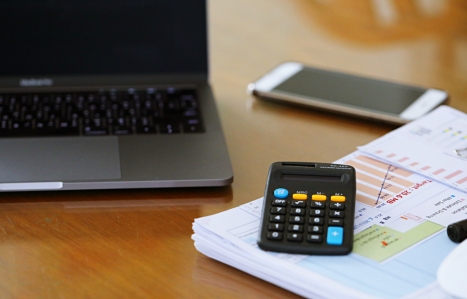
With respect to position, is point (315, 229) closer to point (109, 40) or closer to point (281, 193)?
point (281, 193)

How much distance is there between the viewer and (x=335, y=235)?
0.60m

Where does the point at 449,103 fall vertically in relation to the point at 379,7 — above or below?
below

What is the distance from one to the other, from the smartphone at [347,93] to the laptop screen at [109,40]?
0.43ft

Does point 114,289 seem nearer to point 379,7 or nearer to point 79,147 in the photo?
point 79,147

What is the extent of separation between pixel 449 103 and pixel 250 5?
519 mm

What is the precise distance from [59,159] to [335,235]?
1.15 feet

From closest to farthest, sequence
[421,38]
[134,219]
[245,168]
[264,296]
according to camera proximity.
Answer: [264,296], [134,219], [245,168], [421,38]

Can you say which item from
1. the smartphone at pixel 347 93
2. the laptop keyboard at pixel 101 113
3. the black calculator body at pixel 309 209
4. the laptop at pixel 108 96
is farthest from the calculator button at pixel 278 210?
the smartphone at pixel 347 93

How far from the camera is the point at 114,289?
588mm

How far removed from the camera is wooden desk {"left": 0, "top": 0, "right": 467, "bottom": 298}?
Result: 0.60 metres

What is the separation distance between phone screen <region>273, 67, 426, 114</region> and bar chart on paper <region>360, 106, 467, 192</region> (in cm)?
7

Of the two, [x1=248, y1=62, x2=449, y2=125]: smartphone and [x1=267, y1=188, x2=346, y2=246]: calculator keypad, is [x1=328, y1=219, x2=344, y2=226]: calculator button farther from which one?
[x1=248, y1=62, x2=449, y2=125]: smartphone

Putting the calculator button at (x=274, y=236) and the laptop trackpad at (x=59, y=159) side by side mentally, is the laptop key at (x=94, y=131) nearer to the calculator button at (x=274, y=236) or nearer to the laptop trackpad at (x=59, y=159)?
the laptop trackpad at (x=59, y=159)

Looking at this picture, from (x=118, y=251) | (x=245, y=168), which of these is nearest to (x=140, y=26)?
(x=245, y=168)
